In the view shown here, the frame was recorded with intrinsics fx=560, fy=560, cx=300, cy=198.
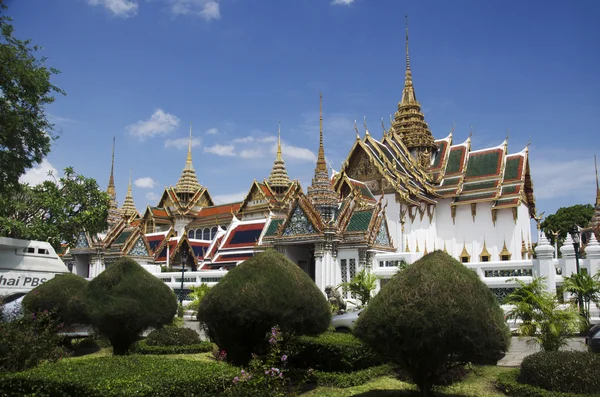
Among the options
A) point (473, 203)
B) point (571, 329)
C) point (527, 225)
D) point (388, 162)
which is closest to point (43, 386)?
point (571, 329)

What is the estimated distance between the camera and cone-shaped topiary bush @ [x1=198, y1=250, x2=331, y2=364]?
30.4 ft

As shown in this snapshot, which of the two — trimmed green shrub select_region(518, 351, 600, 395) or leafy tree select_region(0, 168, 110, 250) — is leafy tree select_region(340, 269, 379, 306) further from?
leafy tree select_region(0, 168, 110, 250)

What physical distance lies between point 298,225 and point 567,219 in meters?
48.5

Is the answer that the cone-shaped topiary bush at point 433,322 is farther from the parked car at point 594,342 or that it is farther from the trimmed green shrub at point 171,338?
the trimmed green shrub at point 171,338

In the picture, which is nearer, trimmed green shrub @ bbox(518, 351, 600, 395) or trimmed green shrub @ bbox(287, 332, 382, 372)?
trimmed green shrub @ bbox(518, 351, 600, 395)

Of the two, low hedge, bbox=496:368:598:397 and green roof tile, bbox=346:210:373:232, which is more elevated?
green roof tile, bbox=346:210:373:232

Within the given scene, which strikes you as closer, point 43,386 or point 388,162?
point 43,386

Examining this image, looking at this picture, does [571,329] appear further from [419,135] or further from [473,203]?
[419,135]

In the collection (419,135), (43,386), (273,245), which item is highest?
Answer: (419,135)

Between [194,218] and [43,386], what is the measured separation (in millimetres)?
59547

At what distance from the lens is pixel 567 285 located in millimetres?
14969

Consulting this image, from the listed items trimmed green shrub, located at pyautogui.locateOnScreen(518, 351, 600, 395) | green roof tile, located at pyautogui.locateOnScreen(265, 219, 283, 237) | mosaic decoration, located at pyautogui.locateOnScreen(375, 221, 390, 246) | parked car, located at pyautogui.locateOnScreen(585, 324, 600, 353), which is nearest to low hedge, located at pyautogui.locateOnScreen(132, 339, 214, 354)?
trimmed green shrub, located at pyautogui.locateOnScreen(518, 351, 600, 395)

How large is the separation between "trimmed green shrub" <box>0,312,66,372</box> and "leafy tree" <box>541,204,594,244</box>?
191 ft

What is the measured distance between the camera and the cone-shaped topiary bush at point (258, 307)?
30.4 feet
